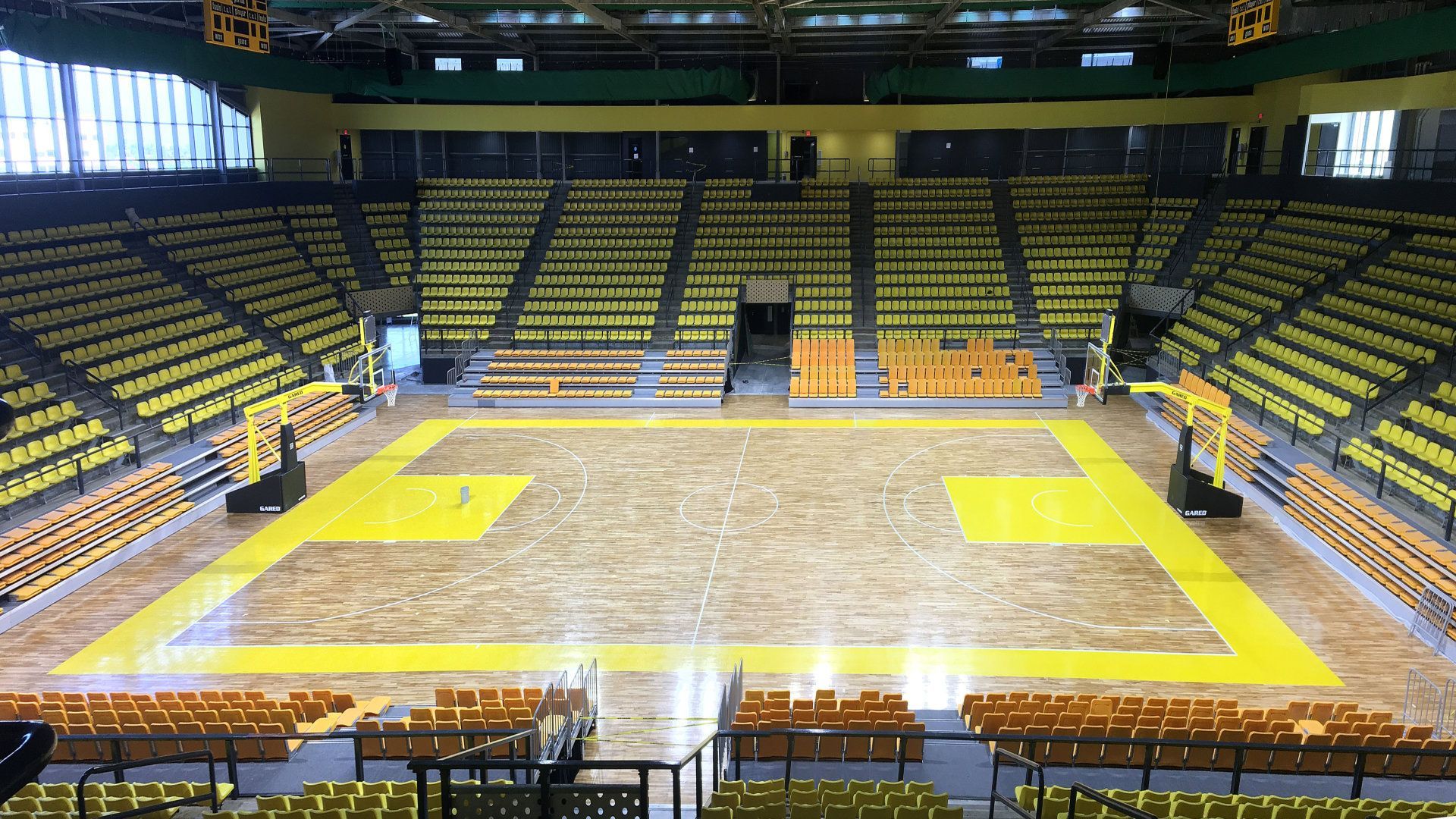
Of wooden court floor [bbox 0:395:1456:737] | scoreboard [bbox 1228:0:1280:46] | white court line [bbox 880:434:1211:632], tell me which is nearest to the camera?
wooden court floor [bbox 0:395:1456:737]

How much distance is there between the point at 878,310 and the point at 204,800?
23.0 m

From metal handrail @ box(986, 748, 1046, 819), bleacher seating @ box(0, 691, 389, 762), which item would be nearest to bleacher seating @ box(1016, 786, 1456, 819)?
metal handrail @ box(986, 748, 1046, 819)

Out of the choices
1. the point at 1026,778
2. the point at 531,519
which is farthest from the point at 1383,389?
the point at 531,519

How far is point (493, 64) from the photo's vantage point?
111ft

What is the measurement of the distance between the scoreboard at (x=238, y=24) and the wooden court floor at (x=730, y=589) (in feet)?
26.1

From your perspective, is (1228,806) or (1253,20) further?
(1253,20)

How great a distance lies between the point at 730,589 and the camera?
14.0 meters

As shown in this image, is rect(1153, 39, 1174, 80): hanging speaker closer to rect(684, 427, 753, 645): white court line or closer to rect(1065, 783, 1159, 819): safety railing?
rect(684, 427, 753, 645): white court line

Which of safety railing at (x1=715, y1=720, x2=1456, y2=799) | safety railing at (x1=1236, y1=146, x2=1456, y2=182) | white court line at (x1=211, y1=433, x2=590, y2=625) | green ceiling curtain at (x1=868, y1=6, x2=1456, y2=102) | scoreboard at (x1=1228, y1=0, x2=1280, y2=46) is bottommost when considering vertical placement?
white court line at (x1=211, y1=433, x2=590, y2=625)

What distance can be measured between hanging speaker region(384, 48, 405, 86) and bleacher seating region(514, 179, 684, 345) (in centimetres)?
622

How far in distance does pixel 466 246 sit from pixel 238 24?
1408 cm

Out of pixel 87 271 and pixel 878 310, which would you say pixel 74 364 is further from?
pixel 878 310

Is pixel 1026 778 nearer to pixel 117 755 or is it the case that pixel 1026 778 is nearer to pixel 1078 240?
pixel 117 755

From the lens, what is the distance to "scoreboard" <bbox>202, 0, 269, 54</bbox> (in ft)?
53.6
